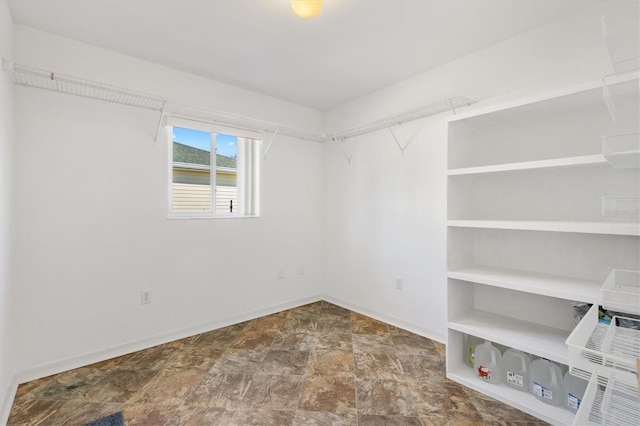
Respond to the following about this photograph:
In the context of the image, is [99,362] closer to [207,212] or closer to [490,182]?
[207,212]

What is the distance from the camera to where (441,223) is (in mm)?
2703

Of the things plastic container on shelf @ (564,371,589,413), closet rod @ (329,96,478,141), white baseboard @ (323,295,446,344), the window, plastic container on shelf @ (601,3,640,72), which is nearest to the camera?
plastic container on shelf @ (601,3,640,72)

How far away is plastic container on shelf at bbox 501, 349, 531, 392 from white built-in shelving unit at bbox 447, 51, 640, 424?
2.1 inches

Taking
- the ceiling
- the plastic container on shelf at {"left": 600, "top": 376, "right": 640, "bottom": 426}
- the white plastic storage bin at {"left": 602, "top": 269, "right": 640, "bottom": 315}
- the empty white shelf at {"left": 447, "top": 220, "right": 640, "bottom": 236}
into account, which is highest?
the ceiling

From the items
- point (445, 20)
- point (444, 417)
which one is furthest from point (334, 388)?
point (445, 20)

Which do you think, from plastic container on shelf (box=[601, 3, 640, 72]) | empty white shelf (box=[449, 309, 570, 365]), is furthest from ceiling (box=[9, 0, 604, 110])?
empty white shelf (box=[449, 309, 570, 365])

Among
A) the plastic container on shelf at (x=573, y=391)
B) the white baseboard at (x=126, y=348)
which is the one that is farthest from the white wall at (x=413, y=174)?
the white baseboard at (x=126, y=348)

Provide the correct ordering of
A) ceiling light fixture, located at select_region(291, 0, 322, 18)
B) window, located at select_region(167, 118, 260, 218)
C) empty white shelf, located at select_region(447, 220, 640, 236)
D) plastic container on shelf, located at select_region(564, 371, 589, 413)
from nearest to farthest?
empty white shelf, located at select_region(447, 220, 640, 236) < ceiling light fixture, located at select_region(291, 0, 322, 18) < plastic container on shelf, located at select_region(564, 371, 589, 413) < window, located at select_region(167, 118, 260, 218)

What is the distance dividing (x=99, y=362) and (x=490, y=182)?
3371 millimetres

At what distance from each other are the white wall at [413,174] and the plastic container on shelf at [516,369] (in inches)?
27.2

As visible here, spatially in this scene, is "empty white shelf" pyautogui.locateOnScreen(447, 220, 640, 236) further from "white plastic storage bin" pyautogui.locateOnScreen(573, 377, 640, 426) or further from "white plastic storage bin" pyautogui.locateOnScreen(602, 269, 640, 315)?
"white plastic storage bin" pyautogui.locateOnScreen(573, 377, 640, 426)

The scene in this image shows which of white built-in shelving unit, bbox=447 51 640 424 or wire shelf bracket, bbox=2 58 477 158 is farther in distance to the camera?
wire shelf bracket, bbox=2 58 477 158

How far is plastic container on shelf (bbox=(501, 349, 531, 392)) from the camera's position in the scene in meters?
1.88

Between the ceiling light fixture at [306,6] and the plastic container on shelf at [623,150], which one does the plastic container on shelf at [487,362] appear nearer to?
the plastic container on shelf at [623,150]
